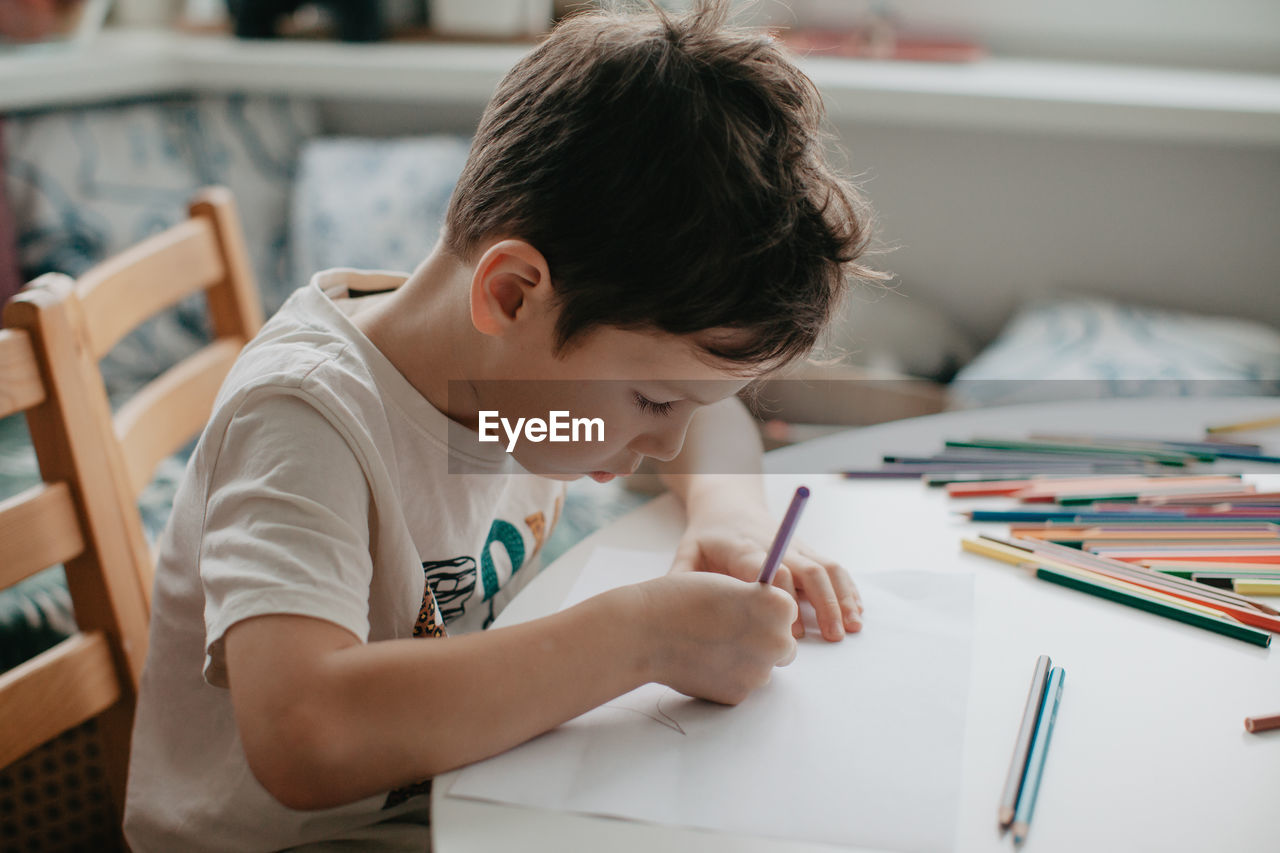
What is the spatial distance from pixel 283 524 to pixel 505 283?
0.17 meters

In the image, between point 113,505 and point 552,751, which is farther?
point 113,505

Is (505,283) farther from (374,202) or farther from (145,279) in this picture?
(374,202)

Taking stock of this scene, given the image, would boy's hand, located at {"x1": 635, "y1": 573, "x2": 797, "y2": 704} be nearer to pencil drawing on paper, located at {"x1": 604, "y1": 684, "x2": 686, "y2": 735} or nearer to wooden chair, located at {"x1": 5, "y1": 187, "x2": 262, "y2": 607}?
pencil drawing on paper, located at {"x1": 604, "y1": 684, "x2": 686, "y2": 735}

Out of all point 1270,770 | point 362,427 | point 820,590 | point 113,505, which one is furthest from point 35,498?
point 1270,770

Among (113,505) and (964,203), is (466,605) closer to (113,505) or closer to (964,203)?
(113,505)

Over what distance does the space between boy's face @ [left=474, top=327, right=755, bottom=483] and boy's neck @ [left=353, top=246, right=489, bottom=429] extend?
0.02 meters

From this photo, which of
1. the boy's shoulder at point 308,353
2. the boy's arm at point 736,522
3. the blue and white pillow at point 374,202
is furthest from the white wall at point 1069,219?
the boy's shoulder at point 308,353

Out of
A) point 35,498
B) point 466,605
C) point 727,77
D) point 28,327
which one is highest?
point 727,77

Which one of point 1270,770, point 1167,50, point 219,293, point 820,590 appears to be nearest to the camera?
point 1270,770

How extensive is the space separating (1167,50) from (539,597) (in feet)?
5.15

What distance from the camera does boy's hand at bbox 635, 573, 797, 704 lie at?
1.67 feet

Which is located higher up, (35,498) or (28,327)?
(28,327)

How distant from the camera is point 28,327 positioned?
26.0 inches

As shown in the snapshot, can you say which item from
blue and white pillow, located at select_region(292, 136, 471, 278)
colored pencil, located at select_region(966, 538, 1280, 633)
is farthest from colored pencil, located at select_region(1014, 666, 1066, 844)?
blue and white pillow, located at select_region(292, 136, 471, 278)
